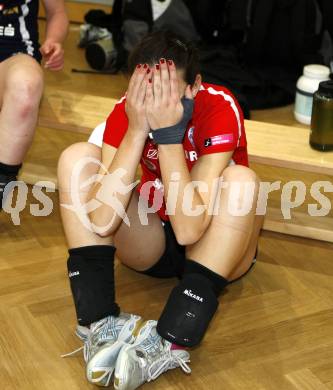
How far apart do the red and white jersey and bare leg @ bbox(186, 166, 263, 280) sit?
64 millimetres

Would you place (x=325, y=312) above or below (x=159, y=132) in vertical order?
below

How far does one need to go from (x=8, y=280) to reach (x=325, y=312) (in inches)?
27.6

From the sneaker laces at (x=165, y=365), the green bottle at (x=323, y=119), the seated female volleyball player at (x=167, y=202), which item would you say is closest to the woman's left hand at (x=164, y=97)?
the seated female volleyball player at (x=167, y=202)

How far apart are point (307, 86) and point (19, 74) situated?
3.49ft

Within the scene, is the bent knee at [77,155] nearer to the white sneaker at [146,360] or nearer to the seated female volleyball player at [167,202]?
the seated female volleyball player at [167,202]

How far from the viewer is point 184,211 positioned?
4.44 feet

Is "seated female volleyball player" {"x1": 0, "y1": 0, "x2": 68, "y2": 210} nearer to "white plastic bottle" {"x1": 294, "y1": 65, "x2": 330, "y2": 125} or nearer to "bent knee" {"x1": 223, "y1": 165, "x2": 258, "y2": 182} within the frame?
"bent knee" {"x1": 223, "y1": 165, "x2": 258, "y2": 182}

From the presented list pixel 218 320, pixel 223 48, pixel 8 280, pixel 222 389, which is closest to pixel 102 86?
pixel 223 48

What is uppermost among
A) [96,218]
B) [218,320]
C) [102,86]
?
[96,218]

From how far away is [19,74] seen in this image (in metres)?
1.73

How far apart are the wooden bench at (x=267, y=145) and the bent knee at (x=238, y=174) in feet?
1.17

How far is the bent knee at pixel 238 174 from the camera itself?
4.51 ft

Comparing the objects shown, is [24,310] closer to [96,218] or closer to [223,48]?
[96,218]

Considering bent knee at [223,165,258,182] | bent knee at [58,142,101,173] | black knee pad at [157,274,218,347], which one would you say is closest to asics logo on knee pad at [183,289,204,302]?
black knee pad at [157,274,218,347]
